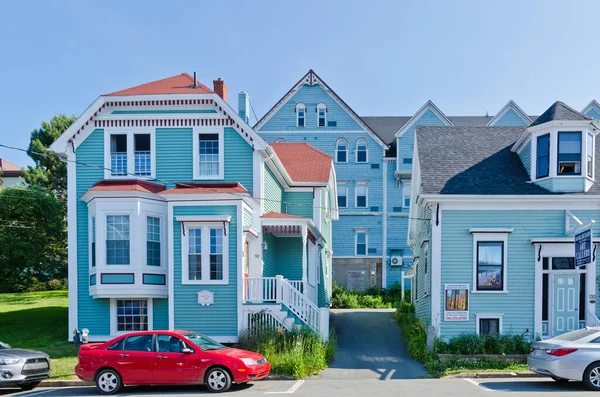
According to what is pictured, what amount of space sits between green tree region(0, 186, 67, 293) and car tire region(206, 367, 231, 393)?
74.2ft

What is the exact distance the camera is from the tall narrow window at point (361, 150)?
132 feet

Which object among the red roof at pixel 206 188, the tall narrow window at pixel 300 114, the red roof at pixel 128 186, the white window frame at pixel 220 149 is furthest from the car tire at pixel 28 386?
the tall narrow window at pixel 300 114

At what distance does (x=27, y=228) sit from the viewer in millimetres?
33719

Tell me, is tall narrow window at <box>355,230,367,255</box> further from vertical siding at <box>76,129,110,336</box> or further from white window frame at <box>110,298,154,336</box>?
vertical siding at <box>76,129,110,336</box>

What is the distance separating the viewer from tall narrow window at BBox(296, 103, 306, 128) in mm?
39969

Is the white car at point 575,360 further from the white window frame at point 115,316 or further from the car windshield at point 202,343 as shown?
the white window frame at point 115,316

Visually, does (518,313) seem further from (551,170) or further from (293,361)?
(293,361)

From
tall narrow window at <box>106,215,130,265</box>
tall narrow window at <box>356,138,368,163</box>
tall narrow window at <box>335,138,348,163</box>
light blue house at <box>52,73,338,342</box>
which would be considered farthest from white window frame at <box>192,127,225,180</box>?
tall narrow window at <box>356,138,368,163</box>

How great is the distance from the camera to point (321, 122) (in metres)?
40.1

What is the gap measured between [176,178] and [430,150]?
877 centimetres

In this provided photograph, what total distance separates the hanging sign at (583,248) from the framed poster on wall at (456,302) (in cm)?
323

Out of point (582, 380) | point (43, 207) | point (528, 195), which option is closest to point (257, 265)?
point (528, 195)

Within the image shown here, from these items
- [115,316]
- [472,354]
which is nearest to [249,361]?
[472,354]

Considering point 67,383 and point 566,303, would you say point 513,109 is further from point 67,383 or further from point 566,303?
point 67,383
